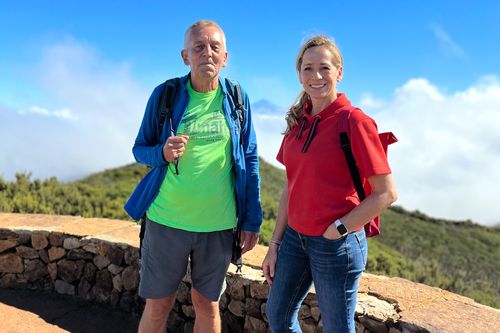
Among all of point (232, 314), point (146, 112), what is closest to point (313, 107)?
point (146, 112)

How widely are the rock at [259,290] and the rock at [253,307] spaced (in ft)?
0.13

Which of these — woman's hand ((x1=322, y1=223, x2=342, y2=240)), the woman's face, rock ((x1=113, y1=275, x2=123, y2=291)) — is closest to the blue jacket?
the woman's face

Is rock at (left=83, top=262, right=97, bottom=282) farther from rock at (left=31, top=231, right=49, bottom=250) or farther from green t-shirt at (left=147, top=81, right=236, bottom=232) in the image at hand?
green t-shirt at (left=147, top=81, right=236, bottom=232)

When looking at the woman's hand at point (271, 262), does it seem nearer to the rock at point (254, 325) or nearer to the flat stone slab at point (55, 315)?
the rock at point (254, 325)

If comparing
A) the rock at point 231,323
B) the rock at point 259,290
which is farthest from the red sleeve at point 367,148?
the rock at point 231,323

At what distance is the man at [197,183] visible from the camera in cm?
235

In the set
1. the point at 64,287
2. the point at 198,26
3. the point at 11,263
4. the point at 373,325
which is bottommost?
the point at 64,287

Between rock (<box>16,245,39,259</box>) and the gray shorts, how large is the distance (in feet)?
7.69

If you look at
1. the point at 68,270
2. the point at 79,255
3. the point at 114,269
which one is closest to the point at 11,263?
the point at 68,270

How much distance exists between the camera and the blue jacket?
2.39m

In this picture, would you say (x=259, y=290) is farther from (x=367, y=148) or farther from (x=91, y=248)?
(x=367, y=148)

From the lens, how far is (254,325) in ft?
11.0

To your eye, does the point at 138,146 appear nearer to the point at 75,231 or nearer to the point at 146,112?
the point at 146,112

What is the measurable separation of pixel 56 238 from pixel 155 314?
83.7 inches
